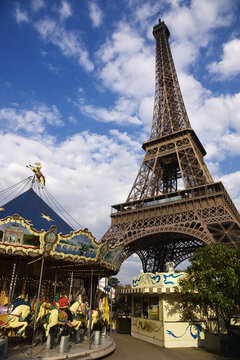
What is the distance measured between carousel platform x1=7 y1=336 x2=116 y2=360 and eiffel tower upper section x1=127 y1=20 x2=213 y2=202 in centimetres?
2189

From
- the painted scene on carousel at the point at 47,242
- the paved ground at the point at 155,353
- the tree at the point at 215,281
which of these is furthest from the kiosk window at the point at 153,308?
the painted scene on carousel at the point at 47,242

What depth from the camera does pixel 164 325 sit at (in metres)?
12.2

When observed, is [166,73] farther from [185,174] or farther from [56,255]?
[56,255]

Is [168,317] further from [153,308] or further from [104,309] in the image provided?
[104,309]

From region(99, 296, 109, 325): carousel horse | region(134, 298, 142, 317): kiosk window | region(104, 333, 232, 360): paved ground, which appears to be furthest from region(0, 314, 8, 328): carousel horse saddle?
region(134, 298, 142, 317): kiosk window

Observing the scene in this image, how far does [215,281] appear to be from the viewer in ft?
35.5

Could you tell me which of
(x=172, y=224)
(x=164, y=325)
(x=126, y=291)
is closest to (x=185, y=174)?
(x=172, y=224)

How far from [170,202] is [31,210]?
1960 centimetres

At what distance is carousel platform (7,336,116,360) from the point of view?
25.8ft

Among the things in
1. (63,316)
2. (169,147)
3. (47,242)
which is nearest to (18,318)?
(63,316)

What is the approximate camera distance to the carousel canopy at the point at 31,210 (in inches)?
449

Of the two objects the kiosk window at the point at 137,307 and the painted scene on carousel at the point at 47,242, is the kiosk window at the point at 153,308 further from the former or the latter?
the painted scene on carousel at the point at 47,242

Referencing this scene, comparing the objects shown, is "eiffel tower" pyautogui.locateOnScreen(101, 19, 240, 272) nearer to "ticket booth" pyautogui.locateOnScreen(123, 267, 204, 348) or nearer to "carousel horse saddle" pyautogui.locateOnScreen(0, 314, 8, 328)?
"ticket booth" pyautogui.locateOnScreen(123, 267, 204, 348)

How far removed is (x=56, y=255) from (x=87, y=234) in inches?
62.2
